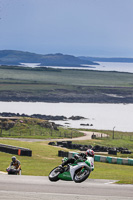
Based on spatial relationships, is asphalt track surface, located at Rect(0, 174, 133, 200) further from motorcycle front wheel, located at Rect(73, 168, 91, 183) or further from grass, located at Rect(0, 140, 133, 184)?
grass, located at Rect(0, 140, 133, 184)

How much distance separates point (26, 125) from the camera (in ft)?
324

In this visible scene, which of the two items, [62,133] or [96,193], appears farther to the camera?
[62,133]

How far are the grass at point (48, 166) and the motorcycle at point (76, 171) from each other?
11449 millimetres

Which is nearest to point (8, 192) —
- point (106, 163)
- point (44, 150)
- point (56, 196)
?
point (56, 196)

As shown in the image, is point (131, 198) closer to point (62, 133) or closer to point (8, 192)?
point (8, 192)

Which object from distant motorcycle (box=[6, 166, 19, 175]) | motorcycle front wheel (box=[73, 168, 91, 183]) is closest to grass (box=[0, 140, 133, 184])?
distant motorcycle (box=[6, 166, 19, 175])

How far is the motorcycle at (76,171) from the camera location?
20.0 metres

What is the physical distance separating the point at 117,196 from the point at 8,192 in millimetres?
5220

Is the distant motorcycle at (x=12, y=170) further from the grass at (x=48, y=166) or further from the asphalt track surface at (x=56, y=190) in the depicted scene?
the grass at (x=48, y=166)

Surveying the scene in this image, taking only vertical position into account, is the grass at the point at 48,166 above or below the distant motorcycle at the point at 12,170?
below

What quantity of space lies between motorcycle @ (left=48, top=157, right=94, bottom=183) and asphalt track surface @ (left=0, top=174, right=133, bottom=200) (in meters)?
2.79

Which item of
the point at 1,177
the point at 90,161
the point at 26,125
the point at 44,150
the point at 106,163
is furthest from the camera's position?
the point at 26,125

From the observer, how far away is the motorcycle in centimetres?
2005

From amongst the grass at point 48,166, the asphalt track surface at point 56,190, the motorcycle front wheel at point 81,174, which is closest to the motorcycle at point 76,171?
the motorcycle front wheel at point 81,174
